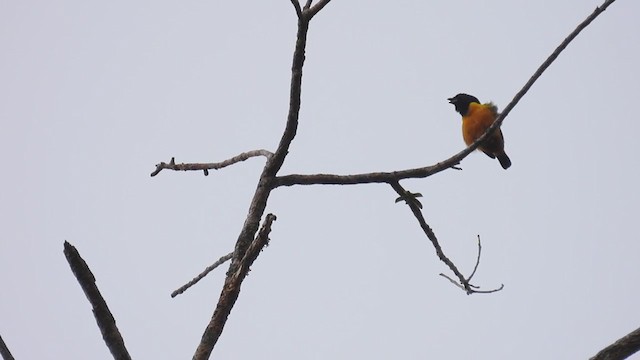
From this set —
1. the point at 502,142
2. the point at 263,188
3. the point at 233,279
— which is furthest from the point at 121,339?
the point at 502,142

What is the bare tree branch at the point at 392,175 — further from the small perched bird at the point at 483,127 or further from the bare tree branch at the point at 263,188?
the small perched bird at the point at 483,127

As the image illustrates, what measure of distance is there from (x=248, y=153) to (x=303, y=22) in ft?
3.06

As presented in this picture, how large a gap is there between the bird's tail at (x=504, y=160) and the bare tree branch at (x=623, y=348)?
5622mm

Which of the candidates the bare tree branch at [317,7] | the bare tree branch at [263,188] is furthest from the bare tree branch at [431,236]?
the bare tree branch at [317,7]

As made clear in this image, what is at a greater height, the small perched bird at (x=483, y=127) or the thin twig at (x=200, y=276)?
the small perched bird at (x=483, y=127)

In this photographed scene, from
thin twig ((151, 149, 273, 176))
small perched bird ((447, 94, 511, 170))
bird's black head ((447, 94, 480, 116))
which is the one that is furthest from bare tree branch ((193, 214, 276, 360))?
bird's black head ((447, 94, 480, 116))

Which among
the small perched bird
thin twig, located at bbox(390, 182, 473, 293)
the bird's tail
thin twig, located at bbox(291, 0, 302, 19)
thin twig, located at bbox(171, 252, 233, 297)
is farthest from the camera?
the bird's tail

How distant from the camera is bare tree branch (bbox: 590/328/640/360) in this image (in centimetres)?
159

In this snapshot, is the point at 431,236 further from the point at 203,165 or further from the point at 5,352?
the point at 5,352

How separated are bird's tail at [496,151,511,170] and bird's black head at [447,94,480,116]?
2.56 ft

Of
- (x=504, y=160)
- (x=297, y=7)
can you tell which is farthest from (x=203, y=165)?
(x=504, y=160)

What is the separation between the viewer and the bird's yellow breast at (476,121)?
6.71 m

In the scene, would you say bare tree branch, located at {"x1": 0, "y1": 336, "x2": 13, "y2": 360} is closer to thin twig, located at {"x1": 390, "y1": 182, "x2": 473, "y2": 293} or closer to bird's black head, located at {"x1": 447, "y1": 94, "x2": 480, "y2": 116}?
thin twig, located at {"x1": 390, "y1": 182, "x2": 473, "y2": 293}

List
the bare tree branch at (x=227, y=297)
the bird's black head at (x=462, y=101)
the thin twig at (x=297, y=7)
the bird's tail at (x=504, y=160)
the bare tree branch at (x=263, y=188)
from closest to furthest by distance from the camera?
the bare tree branch at (x=227, y=297) → the bare tree branch at (x=263, y=188) → the thin twig at (x=297, y=7) → the bird's tail at (x=504, y=160) → the bird's black head at (x=462, y=101)
